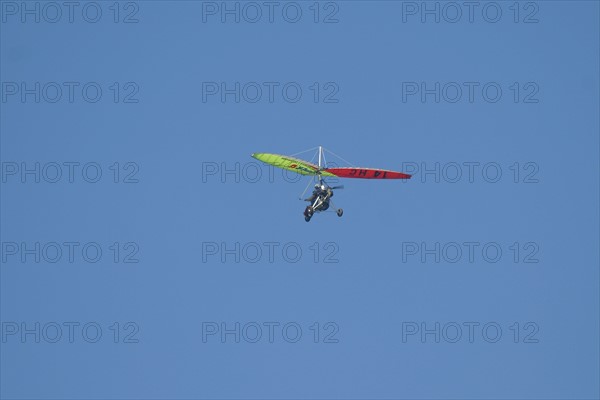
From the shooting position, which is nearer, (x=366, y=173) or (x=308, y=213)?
(x=308, y=213)

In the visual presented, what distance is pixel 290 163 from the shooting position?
9344cm

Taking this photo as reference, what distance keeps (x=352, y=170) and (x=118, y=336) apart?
76.4ft

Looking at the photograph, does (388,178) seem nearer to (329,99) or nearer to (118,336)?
(329,99)

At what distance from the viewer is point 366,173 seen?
92812 mm

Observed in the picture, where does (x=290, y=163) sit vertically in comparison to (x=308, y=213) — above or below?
above

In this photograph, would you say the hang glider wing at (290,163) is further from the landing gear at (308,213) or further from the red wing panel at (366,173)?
the landing gear at (308,213)

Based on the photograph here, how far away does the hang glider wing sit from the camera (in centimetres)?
9269

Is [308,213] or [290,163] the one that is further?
[290,163]

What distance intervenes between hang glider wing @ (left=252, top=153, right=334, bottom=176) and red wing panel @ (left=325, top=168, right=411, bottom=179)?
2.83ft

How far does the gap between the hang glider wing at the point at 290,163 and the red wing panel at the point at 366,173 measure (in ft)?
2.83

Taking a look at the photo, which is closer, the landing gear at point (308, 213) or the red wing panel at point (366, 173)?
the landing gear at point (308, 213)

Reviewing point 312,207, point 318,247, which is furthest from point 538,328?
point 312,207

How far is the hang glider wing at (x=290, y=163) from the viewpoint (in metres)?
92.7

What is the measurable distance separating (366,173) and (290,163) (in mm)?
4575
